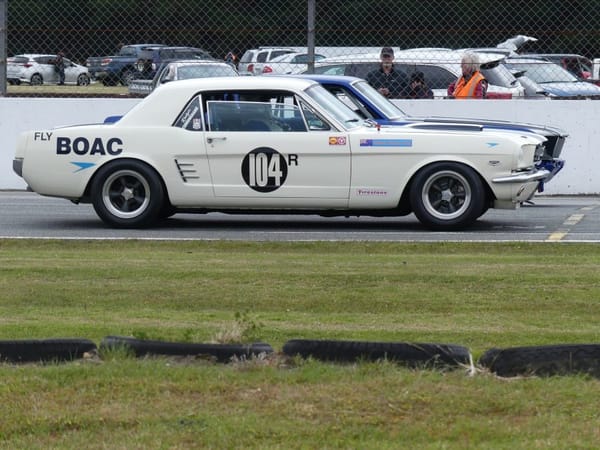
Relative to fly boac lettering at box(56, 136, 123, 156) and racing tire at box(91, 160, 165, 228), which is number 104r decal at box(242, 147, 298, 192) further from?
fly boac lettering at box(56, 136, 123, 156)

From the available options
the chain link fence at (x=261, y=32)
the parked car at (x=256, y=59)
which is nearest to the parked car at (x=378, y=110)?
the chain link fence at (x=261, y=32)

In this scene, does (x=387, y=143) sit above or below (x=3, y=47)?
below

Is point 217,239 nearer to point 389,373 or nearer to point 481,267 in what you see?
point 481,267

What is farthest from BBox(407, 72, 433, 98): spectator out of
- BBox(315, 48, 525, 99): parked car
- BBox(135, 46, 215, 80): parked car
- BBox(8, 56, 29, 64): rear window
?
BBox(8, 56, 29, 64): rear window

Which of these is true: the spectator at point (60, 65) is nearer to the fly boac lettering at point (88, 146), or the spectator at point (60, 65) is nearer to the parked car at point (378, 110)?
the parked car at point (378, 110)

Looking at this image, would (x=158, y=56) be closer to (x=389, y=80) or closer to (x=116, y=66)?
(x=116, y=66)

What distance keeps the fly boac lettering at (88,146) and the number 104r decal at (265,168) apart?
1.22 metres

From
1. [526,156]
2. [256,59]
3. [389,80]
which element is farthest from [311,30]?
[256,59]

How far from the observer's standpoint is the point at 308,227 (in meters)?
12.2

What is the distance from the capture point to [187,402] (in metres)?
4.75

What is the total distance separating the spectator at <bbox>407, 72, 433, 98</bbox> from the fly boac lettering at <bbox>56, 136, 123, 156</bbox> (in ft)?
17.5

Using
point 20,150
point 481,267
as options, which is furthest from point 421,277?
point 20,150

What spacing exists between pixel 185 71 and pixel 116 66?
6.00ft

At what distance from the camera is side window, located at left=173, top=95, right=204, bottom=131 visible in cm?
1177
